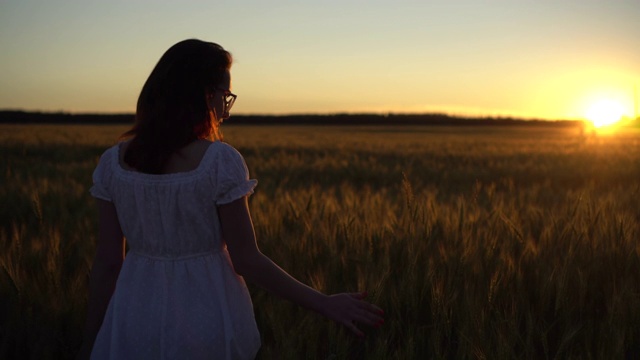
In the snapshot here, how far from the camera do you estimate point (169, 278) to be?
1.26 meters

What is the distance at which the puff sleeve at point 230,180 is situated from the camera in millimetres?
1141

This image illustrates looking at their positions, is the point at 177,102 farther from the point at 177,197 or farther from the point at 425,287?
the point at 425,287

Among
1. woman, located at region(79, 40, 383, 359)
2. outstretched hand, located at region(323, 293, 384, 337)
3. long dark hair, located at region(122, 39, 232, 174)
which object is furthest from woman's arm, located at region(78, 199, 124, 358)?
outstretched hand, located at region(323, 293, 384, 337)

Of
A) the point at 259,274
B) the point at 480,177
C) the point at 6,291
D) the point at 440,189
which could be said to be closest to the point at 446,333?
the point at 259,274

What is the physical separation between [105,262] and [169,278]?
203 millimetres

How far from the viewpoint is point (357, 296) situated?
1207 mm

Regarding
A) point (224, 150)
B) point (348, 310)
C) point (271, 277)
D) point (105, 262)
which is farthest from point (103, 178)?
point (348, 310)

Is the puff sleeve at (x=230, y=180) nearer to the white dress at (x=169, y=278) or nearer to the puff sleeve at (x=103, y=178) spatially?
the white dress at (x=169, y=278)

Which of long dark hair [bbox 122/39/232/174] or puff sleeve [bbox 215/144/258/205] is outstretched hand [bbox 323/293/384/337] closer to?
puff sleeve [bbox 215/144/258/205]

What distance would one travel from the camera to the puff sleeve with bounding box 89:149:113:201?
1.28 m

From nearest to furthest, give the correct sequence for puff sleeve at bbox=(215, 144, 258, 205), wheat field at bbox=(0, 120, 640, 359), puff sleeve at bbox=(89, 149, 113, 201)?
puff sleeve at bbox=(215, 144, 258, 205) → puff sleeve at bbox=(89, 149, 113, 201) → wheat field at bbox=(0, 120, 640, 359)

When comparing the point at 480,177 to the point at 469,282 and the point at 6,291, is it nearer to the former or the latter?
the point at 469,282

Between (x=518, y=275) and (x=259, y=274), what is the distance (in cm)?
98

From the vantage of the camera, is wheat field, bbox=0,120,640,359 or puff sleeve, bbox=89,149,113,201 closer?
puff sleeve, bbox=89,149,113,201
